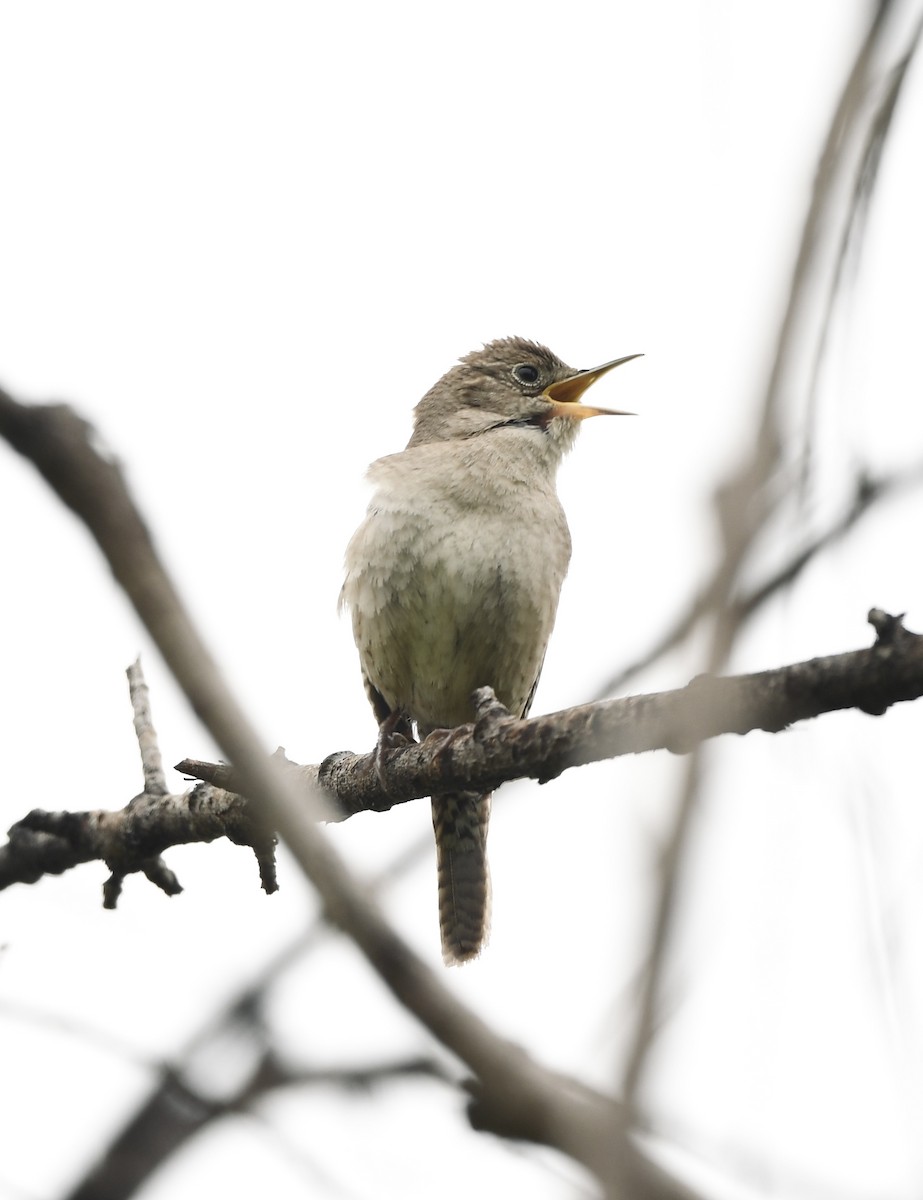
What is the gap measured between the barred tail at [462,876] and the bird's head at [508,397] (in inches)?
74.5

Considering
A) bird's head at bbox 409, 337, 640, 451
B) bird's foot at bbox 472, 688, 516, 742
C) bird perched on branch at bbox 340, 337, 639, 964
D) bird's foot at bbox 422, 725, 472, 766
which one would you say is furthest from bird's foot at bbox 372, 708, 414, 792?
→ bird's head at bbox 409, 337, 640, 451

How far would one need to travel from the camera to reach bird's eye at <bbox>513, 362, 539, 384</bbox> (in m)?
7.52

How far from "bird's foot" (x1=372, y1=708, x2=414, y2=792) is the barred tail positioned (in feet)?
1.85

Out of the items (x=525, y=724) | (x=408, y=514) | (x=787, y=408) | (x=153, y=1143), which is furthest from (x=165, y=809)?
(x=787, y=408)

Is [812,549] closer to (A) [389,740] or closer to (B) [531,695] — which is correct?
(A) [389,740]

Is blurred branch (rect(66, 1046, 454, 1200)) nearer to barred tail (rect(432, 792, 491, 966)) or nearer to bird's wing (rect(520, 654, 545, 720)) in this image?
bird's wing (rect(520, 654, 545, 720))

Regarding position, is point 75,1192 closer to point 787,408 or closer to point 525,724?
point 787,408

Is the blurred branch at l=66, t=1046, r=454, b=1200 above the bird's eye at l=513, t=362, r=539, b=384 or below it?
below

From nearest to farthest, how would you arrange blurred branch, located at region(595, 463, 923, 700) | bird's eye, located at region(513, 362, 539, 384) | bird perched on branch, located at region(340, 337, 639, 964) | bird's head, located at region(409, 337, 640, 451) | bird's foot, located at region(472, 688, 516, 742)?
blurred branch, located at region(595, 463, 923, 700) → bird's foot, located at region(472, 688, 516, 742) → bird perched on branch, located at region(340, 337, 639, 964) → bird's head, located at region(409, 337, 640, 451) → bird's eye, located at region(513, 362, 539, 384)

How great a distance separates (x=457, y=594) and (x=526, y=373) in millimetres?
2253

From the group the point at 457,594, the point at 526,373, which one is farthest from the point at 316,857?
the point at 526,373

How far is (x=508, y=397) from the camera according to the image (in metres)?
7.32

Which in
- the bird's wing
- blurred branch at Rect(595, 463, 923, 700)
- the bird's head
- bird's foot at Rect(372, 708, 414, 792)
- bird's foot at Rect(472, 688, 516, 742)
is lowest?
blurred branch at Rect(595, 463, 923, 700)

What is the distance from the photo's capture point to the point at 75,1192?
6.90 feet
